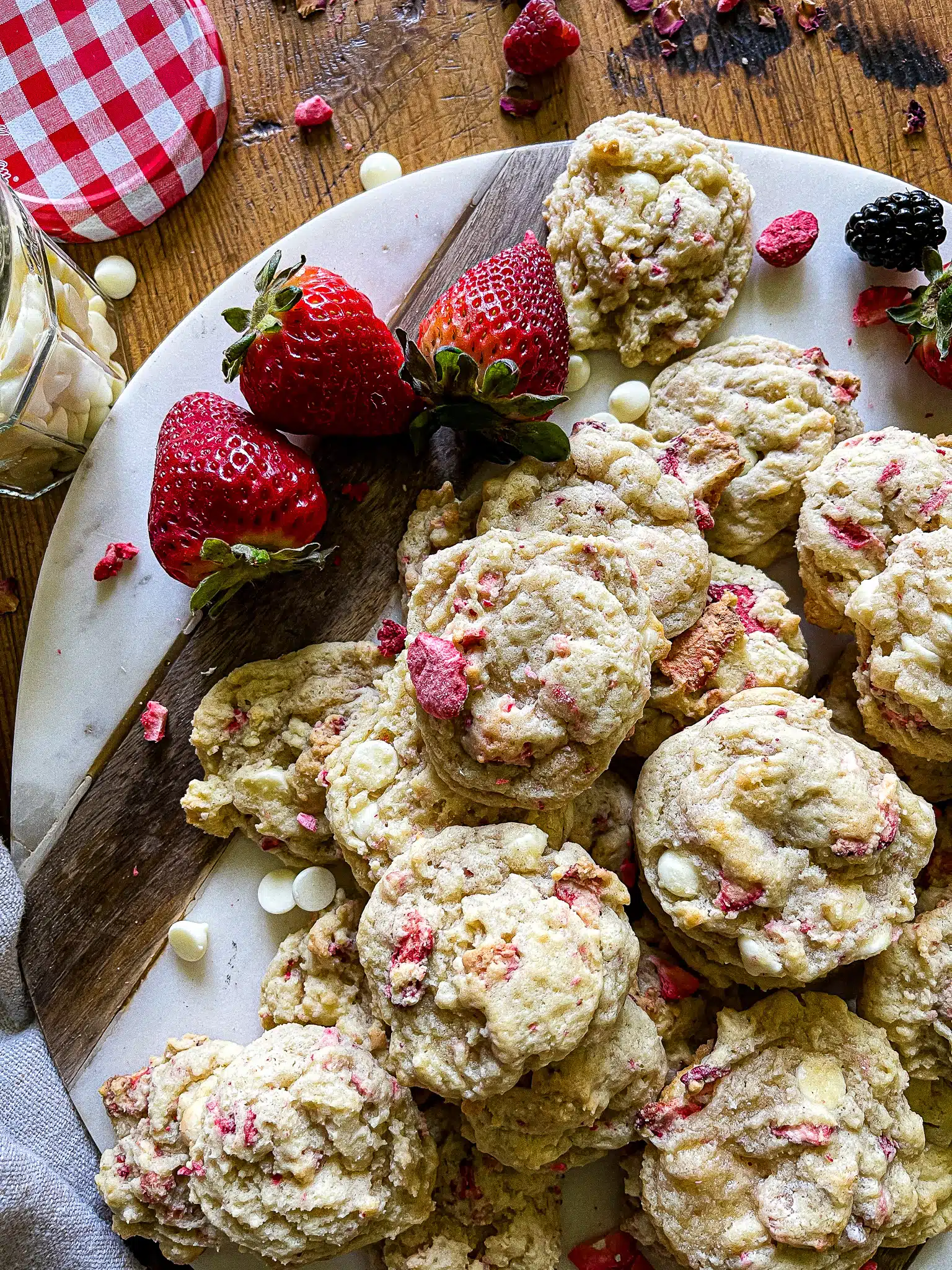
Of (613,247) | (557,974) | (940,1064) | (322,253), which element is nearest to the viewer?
(557,974)

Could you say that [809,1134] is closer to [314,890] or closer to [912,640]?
[912,640]

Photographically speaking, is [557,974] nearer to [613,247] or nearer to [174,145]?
[613,247]

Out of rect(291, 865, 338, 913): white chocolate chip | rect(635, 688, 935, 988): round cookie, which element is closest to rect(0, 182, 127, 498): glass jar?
rect(291, 865, 338, 913): white chocolate chip

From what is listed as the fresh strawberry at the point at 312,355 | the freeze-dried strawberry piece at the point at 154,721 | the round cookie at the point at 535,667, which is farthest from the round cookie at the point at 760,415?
the freeze-dried strawberry piece at the point at 154,721

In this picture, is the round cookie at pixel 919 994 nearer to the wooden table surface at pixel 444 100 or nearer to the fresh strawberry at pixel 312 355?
the fresh strawberry at pixel 312 355

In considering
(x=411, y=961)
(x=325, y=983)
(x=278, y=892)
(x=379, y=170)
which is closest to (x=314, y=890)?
(x=278, y=892)

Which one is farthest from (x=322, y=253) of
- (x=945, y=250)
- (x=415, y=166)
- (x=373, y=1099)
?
(x=373, y=1099)
